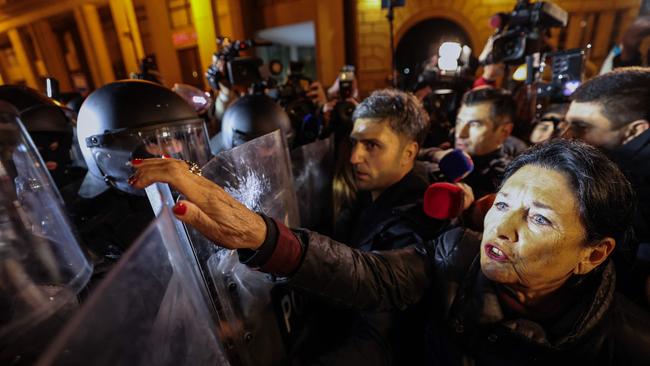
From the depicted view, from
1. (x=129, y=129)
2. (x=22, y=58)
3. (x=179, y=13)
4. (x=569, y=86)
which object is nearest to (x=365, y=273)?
(x=129, y=129)

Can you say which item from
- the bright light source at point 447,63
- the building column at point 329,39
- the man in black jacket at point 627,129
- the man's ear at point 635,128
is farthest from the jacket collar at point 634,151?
the building column at point 329,39

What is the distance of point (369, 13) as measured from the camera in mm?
7969

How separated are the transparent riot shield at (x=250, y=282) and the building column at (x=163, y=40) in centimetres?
1009

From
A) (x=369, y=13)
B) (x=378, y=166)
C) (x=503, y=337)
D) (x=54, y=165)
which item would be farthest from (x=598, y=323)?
(x=369, y=13)

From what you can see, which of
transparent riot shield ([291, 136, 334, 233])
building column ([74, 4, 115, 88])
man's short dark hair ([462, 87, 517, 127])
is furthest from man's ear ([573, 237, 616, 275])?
building column ([74, 4, 115, 88])

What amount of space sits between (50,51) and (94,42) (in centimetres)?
319

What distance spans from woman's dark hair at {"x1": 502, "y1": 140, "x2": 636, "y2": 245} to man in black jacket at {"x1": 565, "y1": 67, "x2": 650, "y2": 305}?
366 mm

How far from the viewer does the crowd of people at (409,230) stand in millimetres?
790

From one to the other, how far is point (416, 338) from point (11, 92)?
3144 millimetres

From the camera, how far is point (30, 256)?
760mm

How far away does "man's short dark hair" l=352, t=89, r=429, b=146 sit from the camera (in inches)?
65.4

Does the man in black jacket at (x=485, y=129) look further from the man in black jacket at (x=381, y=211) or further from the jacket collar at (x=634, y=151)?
the jacket collar at (x=634, y=151)

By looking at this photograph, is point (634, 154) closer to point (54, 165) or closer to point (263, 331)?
point (263, 331)

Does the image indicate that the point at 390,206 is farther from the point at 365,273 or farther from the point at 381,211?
the point at 365,273
